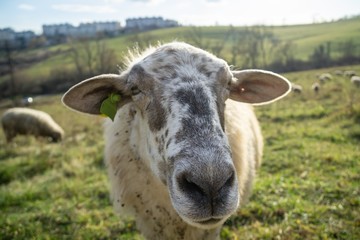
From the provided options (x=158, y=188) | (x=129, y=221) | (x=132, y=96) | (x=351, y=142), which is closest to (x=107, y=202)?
(x=129, y=221)

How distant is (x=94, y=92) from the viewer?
10.5ft

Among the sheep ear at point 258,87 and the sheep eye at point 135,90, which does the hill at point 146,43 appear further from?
the sheep eye at point 135,90

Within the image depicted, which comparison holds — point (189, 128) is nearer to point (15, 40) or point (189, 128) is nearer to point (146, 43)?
point (146, 43)

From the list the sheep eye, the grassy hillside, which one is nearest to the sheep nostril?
the sheep eye

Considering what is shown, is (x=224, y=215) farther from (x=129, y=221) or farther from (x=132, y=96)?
(x=129, y=221)

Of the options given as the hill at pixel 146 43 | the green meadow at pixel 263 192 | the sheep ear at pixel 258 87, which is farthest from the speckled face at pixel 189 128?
the hill at pixel 146 43

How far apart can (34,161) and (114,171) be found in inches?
246

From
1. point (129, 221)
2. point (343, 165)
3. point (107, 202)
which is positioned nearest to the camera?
point (129, 221)

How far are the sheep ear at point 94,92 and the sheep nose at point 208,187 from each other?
1.32 metres

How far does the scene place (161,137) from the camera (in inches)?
98.1

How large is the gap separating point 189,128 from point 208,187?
1.49ft

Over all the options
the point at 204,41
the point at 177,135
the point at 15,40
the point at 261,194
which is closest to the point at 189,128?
the point at 177,135

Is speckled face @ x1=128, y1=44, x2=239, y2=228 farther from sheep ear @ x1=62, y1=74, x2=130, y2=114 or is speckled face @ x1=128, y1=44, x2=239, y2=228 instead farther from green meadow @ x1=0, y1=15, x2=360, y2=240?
green meadow @ x1=0, y1=15, x2=360, y2=240

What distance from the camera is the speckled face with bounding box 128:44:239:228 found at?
1.99 meters
